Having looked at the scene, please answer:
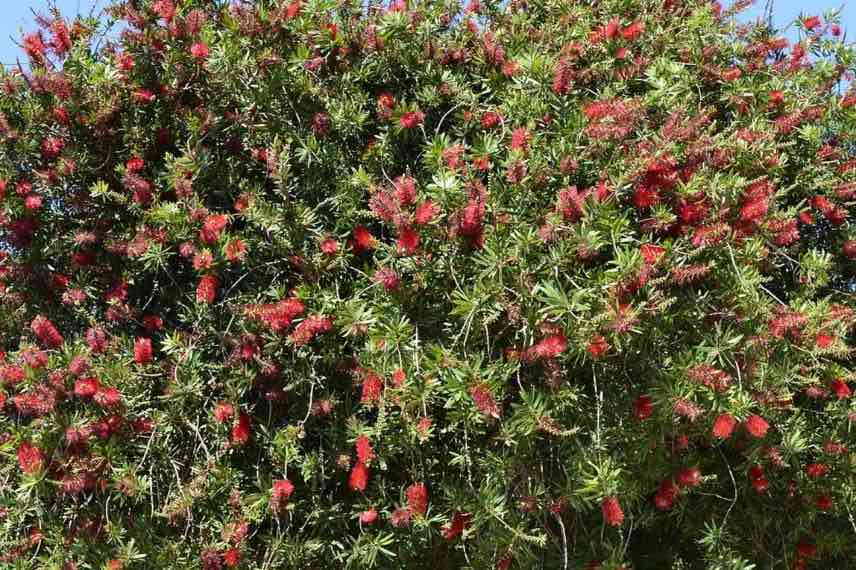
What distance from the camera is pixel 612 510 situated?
333cm

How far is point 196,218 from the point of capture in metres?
Answer: 3.88

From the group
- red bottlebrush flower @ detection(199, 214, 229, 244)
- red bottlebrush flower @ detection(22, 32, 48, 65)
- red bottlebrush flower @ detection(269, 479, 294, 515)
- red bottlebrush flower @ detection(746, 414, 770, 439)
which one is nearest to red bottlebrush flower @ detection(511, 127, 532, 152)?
red bottlebrush flower @ detection(199, 214, 229, 244)

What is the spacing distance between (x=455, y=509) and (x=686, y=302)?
112 centimetres

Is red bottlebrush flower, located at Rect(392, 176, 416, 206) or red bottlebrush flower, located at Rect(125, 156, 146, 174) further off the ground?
red bottlebrush flower, located at Rect(125, 156, 146, 174)

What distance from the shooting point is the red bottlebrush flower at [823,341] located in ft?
12.5

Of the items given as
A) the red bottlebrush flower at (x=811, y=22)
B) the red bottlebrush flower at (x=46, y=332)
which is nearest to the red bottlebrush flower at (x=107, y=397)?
the red bottlebrush flower at (x=46, y=332)

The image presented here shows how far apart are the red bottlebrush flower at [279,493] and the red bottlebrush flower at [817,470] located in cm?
217

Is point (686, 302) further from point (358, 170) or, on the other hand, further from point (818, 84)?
point (818, 84)

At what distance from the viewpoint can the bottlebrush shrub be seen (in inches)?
138

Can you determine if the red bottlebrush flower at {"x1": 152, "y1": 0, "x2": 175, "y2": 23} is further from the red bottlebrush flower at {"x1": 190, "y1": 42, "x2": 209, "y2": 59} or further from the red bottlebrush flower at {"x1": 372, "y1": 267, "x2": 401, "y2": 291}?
the red bottlebrush flower at {"x1": 372, "y1": 267, "x2": 401, "y2": 291}

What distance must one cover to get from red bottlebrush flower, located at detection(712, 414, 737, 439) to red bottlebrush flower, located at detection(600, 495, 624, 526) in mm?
411

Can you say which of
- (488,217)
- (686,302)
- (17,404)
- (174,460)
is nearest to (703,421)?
(686,302)

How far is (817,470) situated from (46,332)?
318cm

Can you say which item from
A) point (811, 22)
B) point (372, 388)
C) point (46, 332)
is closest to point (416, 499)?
point (372, 388)
